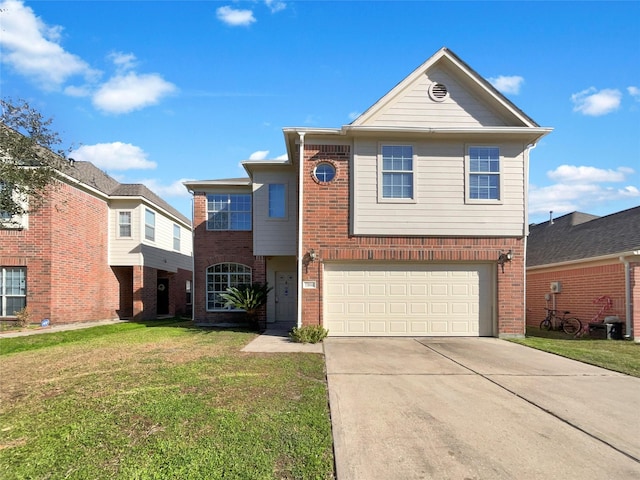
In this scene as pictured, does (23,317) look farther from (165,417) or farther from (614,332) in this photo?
(614,332)

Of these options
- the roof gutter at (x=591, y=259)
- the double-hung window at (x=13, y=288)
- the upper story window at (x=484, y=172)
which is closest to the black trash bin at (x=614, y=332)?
the roof gutter at (x=591, y=259)

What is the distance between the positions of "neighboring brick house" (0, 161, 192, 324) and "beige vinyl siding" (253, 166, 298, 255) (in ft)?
19.3

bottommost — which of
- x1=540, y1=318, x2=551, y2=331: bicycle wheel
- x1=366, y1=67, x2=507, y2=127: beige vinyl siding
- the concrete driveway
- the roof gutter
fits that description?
x1=540, y1=318, x2=551, y2=331: bicycle wheel

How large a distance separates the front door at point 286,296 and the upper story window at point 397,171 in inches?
234

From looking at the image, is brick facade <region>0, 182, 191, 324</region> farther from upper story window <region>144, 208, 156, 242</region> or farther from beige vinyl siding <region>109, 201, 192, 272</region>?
upper story window <region>144, 208, 156, 242</region>

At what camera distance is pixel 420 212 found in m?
11.1

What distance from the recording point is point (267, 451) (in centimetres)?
370

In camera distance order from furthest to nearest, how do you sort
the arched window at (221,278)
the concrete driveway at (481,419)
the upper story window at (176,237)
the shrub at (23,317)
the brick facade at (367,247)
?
1. the upper story window at (176,237)
2. the arched window at (221,278)
3. the shrub at (23,317)
4. the brick facade at (367,247)
5. the concrete driveway at (481,419)

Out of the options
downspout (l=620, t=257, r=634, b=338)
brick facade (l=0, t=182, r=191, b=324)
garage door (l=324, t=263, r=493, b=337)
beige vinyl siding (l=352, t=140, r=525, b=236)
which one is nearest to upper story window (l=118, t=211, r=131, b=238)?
brick facade (l=0, t=182, r=191, b=324)

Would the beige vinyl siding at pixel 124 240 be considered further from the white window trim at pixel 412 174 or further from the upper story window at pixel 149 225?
the white window trim at pixel 412 174

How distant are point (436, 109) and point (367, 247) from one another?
15.0 ft

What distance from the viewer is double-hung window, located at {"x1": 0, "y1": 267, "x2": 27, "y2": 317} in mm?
14000

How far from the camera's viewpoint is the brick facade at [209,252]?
1521 centimetres

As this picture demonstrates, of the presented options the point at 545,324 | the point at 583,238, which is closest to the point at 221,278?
the point at 545,324
